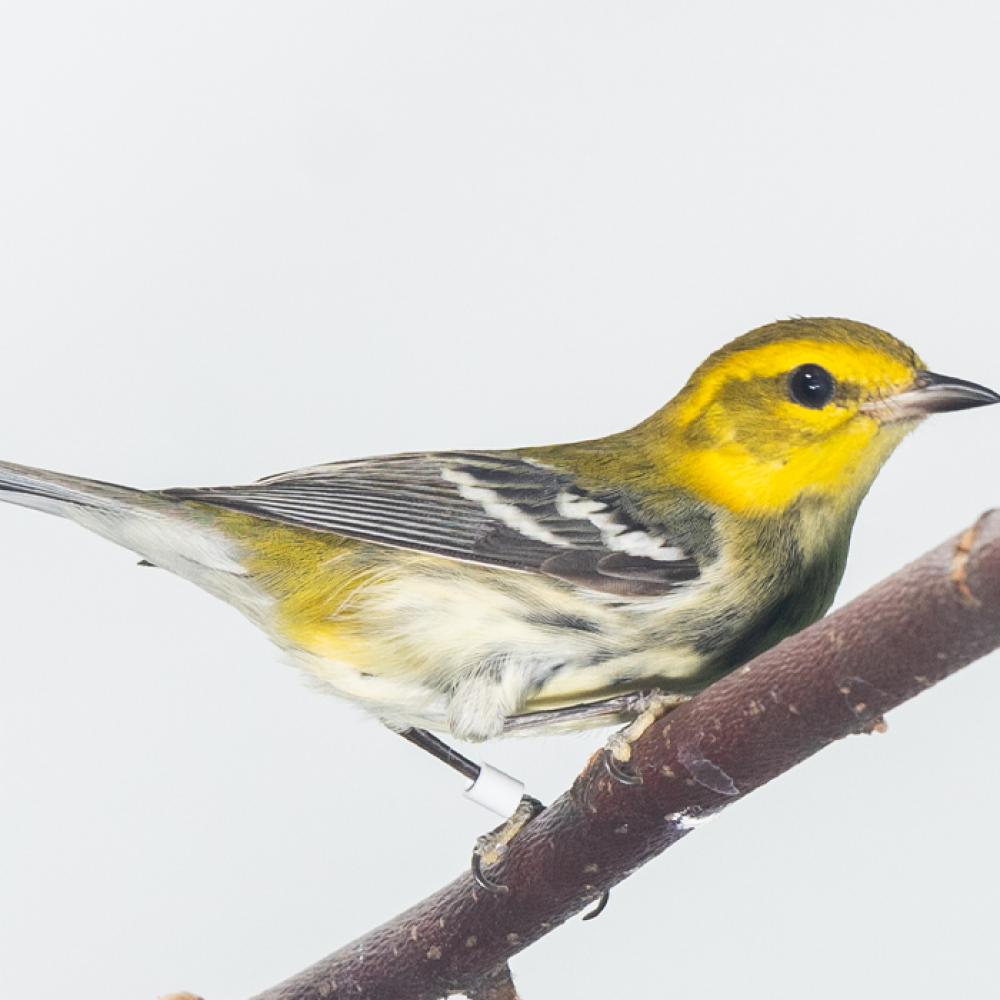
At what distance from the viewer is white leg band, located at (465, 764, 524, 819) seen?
2.04 metres

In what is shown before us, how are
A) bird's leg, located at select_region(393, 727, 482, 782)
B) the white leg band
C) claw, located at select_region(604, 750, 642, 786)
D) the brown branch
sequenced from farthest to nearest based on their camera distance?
bird's leg, located at select_region(393, 727, 482, 782) → the white leg band → claw, located at select_region(604, 750, 642, 786) → the brown branch

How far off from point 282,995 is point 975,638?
4.52 ft

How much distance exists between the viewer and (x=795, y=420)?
2.05 metres

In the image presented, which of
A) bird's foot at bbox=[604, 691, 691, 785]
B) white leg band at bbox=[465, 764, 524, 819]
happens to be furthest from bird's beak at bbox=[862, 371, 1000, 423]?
white leg band at bbox=[465, 764, 524, 819]

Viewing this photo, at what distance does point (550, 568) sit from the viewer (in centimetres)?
205

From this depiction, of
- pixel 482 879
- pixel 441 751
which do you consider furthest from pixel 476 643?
pixel 441 751

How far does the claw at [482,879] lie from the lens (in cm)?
196

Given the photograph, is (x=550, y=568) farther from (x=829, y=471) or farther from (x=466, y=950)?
Answer: (x=466, y=950)

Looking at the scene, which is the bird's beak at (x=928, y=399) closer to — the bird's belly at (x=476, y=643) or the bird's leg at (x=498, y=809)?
the bird's belly at (x=476, y=643)

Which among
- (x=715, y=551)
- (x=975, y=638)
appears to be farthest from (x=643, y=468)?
(x=975, y=638)

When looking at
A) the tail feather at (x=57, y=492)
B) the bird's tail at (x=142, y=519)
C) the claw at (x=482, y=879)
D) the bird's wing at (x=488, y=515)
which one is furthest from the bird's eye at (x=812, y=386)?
the tail feather at (x=57, y=492)

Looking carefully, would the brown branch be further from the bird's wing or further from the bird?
the bird's wing

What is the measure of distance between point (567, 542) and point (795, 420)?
0.41 meters

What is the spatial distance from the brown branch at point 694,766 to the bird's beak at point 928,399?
0.62 m
